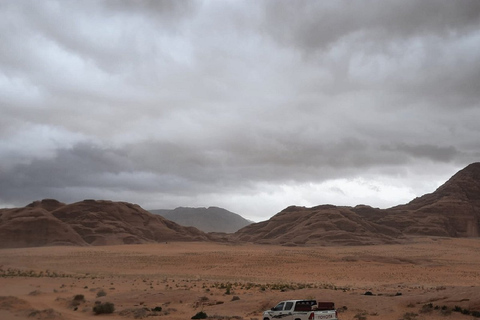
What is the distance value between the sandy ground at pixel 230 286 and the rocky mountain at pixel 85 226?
1391 inches

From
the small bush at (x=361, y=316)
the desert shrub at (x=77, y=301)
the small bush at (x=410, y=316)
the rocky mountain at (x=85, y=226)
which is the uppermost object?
the rocky mountain at (x=85, y=226)

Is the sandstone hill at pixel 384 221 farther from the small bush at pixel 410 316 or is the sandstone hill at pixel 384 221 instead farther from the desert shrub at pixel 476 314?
the desert shrub at pixel 476 314

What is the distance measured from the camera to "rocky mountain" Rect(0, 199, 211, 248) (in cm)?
10800

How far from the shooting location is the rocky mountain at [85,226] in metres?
108

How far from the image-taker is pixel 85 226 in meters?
121

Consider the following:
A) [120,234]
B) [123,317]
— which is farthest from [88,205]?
[123,317]

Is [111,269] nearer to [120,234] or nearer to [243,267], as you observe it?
[243,267]

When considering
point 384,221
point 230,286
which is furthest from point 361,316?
point 384,221

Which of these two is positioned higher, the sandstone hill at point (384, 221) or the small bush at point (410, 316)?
the sandstone hill at point (384, 221)

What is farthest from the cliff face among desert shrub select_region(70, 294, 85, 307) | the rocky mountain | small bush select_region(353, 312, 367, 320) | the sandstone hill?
desert shrub select_region(70, 294, 85, 307)

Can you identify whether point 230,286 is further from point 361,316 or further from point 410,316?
point 410,316

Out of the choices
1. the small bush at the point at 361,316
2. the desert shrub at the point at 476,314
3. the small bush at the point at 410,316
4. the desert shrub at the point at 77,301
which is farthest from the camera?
the desert shrub at the point at 77,301

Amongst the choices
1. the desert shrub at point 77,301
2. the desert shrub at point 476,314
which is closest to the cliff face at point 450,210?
the desert shrub at point 476,314

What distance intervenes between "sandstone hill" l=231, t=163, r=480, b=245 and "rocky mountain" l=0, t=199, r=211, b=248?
91.1 feet
